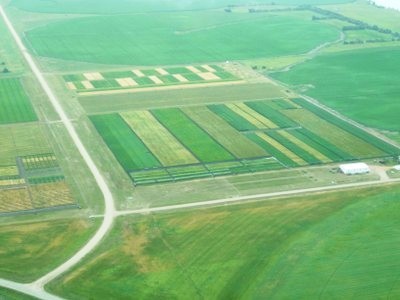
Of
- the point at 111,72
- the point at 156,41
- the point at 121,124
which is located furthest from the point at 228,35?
the point at 121,124

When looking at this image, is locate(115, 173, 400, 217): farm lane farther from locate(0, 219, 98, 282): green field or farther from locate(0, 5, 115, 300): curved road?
locate(0, 219, 98, 282): green field

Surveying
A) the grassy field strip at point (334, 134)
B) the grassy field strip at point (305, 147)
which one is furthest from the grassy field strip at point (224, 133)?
the grassy field strip at point (334, 134)

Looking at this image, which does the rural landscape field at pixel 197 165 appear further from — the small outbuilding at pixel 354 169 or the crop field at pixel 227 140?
the crop field at pixel 227 140

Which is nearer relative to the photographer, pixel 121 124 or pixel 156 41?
pixel 121 124

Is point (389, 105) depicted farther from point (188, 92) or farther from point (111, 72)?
point (111, 72)

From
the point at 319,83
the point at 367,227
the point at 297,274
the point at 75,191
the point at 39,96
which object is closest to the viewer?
the point at 297,274

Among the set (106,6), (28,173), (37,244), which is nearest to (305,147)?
(28,173)

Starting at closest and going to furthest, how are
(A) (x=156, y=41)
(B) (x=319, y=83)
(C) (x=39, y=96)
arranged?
(C) (x=39, y=96)
(B) (x=319, y=83)
(A) (x=156, y=41)
